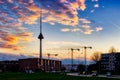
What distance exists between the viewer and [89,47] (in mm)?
199625
